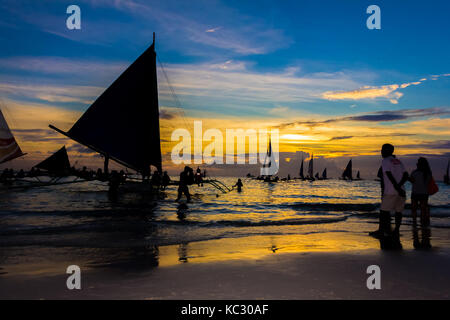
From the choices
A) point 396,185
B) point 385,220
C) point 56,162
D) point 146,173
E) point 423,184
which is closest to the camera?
point 396,185

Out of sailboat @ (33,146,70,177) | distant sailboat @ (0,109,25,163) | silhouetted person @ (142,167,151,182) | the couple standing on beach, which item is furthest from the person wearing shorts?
sailboat @ (33,146,70,177)

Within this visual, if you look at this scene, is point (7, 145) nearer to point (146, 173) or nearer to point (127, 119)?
point (127, 119)

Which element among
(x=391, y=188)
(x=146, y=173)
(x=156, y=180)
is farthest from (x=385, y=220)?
(x=146, y=173)

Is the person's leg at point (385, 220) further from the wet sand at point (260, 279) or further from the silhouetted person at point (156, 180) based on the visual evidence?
the silhouetted person at point (156, 180)

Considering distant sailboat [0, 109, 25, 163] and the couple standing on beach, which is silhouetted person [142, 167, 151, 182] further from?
the couple standing on beach

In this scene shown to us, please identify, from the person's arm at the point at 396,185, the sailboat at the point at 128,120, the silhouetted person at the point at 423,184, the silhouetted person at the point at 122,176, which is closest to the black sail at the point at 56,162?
the silhouetted person at the point at 122,176

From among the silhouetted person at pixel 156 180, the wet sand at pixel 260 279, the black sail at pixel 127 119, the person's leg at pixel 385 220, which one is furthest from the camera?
the silhouetted person at pixel 156 180

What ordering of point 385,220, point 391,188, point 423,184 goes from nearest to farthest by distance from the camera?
1. point 391,188
2. point 385,220
3. point 423,184

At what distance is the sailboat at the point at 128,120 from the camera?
24141 millimetres

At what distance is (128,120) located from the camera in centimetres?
2456

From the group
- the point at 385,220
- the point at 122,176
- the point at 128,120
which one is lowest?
the point at 385,220

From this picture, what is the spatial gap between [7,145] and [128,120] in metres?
18.8
